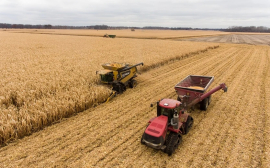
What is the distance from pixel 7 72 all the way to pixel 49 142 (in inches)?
312

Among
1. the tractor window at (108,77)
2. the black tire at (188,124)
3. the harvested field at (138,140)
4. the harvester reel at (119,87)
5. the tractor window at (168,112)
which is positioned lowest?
the harvested field at (138,140)

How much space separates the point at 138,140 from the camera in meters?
5.68

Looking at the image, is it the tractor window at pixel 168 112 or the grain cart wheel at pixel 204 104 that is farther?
the grain cart wheel at pixel 204 104

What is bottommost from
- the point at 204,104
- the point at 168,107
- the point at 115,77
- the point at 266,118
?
the point at 266,118

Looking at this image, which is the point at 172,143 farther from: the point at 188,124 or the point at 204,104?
the point at 204,104

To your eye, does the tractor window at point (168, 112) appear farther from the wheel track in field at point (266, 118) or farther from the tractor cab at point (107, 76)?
the tractor cab at point (107, 76)

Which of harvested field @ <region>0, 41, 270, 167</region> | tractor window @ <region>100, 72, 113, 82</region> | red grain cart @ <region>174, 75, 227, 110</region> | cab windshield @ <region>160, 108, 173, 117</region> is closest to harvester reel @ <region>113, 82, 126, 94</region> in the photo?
tractor window @ <region>100, 72, 113, 82</region>

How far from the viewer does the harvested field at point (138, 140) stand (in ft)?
15.7

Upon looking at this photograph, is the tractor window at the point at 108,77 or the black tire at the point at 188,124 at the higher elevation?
the tractor window at the point at 108,77

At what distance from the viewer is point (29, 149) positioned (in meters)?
5.20

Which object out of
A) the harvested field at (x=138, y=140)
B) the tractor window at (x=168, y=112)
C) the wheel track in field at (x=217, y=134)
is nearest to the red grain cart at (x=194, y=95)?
the harvested field at (x=138, y=140)

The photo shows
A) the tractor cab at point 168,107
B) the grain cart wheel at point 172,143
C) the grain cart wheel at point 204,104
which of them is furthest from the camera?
the grain cart wheel at point 204,104

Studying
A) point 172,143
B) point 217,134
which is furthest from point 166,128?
point 217,134

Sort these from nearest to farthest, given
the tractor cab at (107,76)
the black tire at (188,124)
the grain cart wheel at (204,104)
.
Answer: the black tire at (188,124) → the grain cart wheel at (204,104) → the tractor cab at (107,76)
